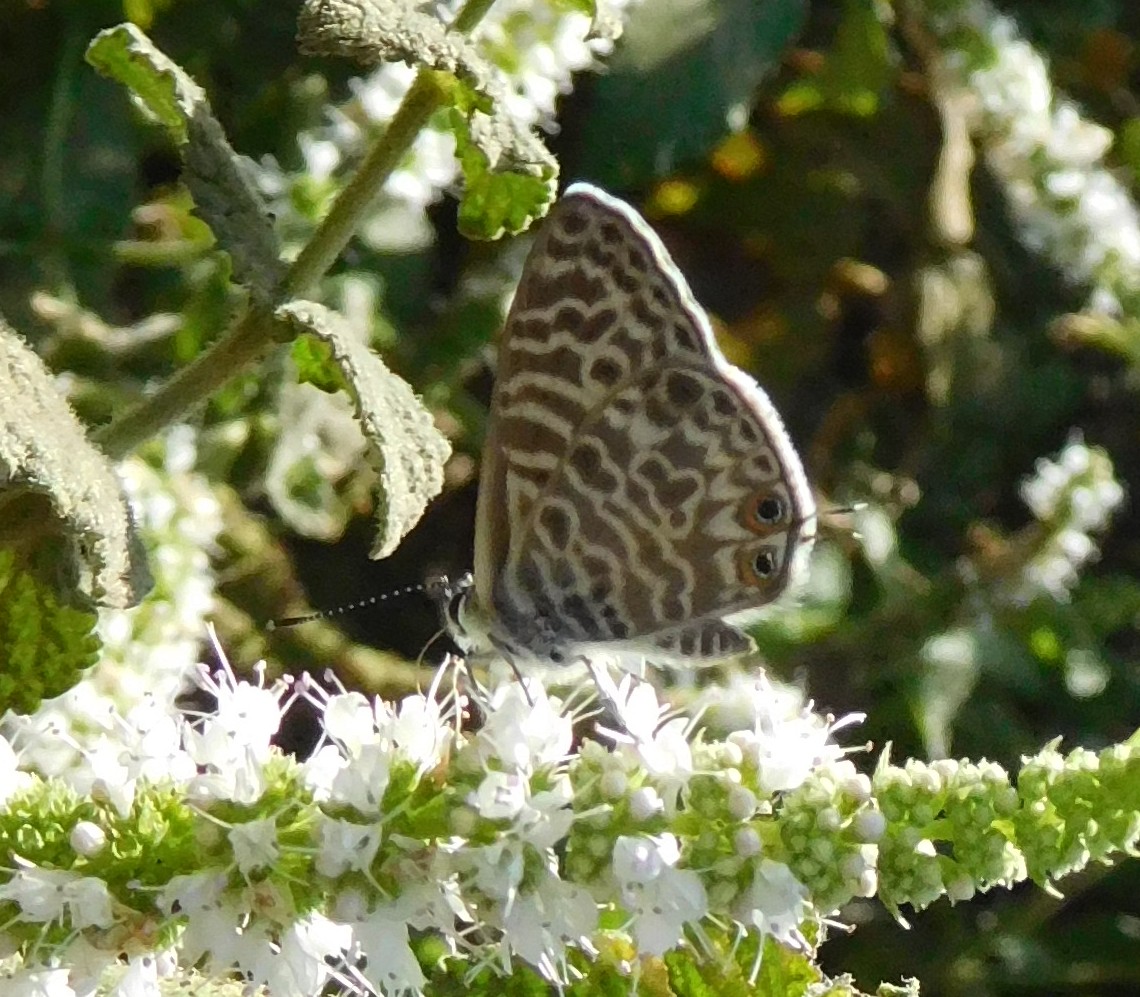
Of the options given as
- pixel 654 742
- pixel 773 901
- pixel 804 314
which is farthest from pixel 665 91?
pixel 773 901

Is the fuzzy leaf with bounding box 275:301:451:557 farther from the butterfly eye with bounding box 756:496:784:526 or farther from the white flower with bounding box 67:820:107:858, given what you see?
the butterfly eye with bounding box 756:496:784:526

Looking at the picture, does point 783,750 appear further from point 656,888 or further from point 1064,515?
point 1064,515

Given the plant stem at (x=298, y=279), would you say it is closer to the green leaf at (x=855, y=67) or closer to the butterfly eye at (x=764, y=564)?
the butterfly eye at (x=764, y=564)

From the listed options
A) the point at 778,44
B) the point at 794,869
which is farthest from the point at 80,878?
the point at 778,44

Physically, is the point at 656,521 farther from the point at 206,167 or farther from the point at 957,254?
the point at 957,254

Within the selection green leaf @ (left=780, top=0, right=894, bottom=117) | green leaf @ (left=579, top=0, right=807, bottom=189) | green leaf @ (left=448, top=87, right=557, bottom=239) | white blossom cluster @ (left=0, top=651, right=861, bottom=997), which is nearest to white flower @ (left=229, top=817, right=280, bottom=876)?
white blossom cluster @ (left=0, top=651, right=861, bottom=997)

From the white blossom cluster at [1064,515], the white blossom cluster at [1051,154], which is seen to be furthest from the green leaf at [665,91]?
the white blossom cluster at [1064,515]
